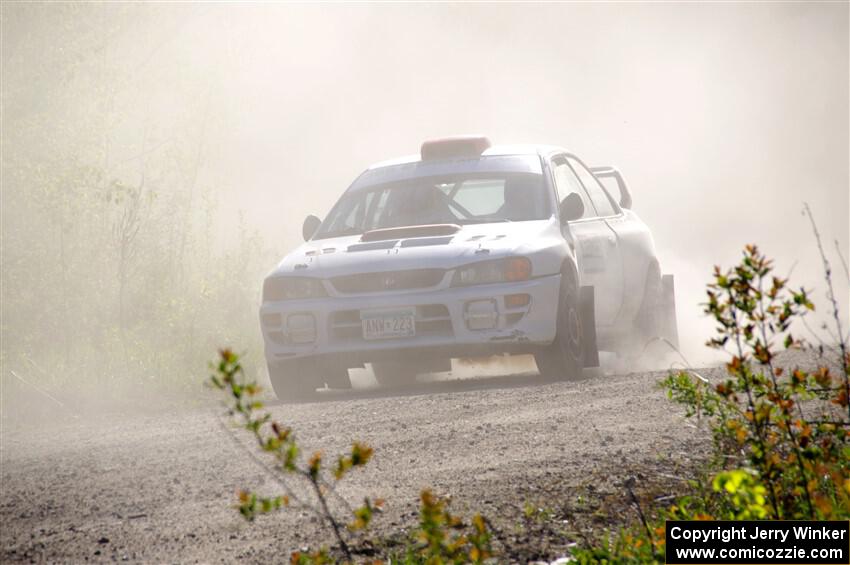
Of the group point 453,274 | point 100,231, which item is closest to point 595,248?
point 453,274

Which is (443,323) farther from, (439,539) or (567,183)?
(439,539)

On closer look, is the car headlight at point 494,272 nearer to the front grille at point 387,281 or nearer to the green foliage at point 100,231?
the front grille at point 387,281

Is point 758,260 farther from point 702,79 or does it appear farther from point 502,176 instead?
point 702,79

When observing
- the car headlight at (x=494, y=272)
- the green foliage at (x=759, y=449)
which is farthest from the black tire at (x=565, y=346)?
the green foliage at (x=759, y=449)

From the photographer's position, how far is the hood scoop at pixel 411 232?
1054 centimetres

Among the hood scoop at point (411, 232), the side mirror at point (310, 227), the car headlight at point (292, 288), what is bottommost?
the car headlight at point (292, 288)

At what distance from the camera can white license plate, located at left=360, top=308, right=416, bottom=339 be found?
10055 millimetres

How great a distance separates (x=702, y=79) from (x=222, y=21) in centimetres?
2246

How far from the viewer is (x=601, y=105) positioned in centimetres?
4119

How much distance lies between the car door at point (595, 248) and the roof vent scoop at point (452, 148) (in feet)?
2.09

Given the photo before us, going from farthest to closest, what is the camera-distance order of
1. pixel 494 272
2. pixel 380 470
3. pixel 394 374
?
pixel 394 374 → pixel 494 272 → pixel 380 470

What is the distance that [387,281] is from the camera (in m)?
10.1

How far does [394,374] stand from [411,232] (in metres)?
1.83

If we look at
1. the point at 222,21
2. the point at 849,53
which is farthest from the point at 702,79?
the point at 222,21
